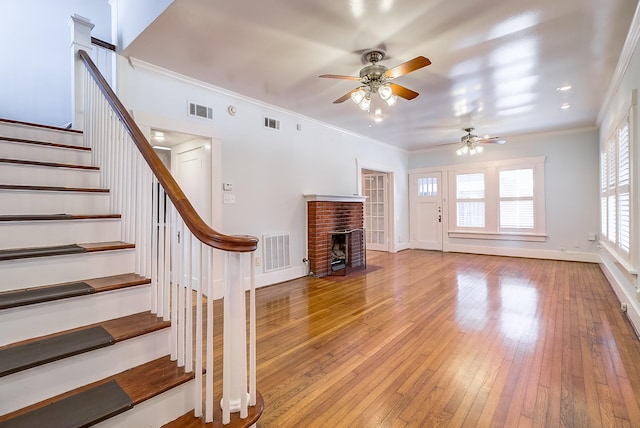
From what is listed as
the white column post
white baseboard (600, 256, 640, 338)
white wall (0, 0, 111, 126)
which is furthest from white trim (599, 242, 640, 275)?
white wall (0, 0, 111, 126)

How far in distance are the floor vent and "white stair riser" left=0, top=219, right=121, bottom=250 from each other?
7.86ft

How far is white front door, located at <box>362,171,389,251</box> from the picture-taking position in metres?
7.48

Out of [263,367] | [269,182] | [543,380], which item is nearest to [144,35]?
[269,182]

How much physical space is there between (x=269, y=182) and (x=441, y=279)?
3085mm

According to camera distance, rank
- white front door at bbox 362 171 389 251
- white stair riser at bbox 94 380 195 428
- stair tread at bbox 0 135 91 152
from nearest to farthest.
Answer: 1. white stair riser at bbox 94 380 195 428
2. stair tread at bbox 0 135 91 152
3. white front door at bbox 362 171 389 251

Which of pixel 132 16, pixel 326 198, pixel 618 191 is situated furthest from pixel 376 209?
pixel 132 16

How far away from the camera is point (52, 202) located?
1.95 meters

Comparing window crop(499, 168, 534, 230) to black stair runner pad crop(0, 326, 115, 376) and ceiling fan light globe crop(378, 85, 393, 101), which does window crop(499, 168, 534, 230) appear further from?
black stair runner pad crop(0, 326, 115, 376)

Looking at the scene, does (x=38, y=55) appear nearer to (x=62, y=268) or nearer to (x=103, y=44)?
(x=103, y=44)

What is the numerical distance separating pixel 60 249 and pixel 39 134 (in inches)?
56.4

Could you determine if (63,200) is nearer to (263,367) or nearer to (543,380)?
(263,367)

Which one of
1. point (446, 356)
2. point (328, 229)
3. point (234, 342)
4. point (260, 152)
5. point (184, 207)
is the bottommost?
point (446, 356)

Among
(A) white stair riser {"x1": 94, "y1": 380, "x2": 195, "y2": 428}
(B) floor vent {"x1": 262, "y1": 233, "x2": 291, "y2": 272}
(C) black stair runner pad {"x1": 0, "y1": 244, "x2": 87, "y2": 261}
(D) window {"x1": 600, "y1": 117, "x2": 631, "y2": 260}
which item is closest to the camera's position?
(A) white stair riser {"x1": 94, "y1": 380, "x2": 195, "y2": 428}

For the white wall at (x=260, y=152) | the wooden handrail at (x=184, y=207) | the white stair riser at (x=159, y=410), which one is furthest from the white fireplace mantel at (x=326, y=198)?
the white stair riser at (x=159, y=410)
